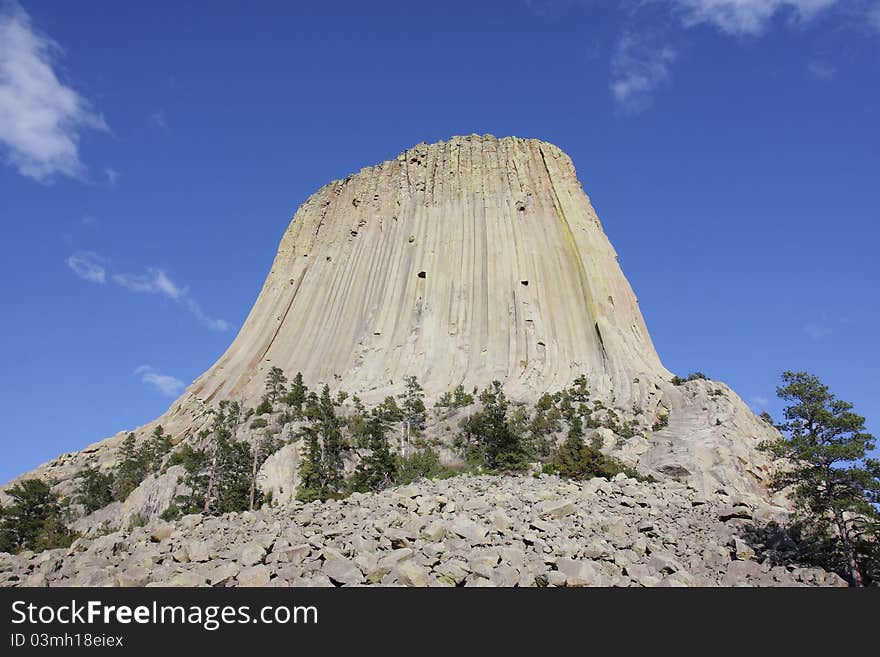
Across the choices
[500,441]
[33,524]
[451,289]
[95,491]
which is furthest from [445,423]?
[33,524]

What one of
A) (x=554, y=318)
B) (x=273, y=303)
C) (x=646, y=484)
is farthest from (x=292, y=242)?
(x=646, y=484)

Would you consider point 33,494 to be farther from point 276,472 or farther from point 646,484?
point 646,484

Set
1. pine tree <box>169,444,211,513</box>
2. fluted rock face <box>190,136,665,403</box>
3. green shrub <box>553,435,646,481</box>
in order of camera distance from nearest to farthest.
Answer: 1. green shrub <box>553,435,646,481</box>
2. pine tree <box>169,444,211,513</box>
3. fluted rock face <box>190,136,665,403</box>

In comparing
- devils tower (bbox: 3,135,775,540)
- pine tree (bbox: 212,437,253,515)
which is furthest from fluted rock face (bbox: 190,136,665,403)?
pine tree (bbox: 212,437,253,515)

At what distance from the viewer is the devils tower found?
5231 centimetres

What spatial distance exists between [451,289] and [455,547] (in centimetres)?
4812

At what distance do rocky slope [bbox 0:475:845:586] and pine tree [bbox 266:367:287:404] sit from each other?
36.4 meters

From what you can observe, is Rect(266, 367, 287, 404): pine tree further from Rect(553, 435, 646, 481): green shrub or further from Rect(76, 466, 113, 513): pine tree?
Rect(553, 435, 646, 481): green shrub

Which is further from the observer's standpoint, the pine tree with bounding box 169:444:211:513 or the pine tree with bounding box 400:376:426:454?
the pine tree with bounding box 400:376:426:454

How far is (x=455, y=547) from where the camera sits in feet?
53.7

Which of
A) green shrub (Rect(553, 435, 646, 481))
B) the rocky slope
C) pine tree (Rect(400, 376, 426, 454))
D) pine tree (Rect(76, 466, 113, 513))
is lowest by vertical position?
the rocky slope

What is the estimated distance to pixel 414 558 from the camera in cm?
1522
